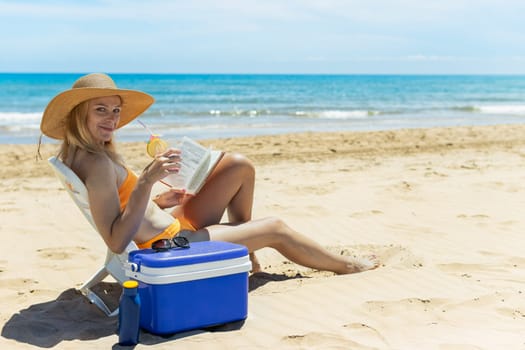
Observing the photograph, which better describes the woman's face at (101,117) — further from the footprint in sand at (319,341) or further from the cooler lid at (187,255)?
the footprint in sand at (319,341)

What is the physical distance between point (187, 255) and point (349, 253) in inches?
78.6

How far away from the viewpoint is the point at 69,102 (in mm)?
3146

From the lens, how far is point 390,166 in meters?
8.73

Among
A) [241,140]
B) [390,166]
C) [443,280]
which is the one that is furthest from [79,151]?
[241,140]

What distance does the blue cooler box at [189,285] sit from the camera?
2973mm

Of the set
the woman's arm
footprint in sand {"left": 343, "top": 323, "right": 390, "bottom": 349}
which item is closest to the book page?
the woman's arm

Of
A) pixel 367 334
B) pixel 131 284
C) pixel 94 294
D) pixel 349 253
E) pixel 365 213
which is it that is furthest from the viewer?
pixel 365 213

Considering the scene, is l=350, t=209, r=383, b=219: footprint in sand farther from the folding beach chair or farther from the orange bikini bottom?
the folding beach chair

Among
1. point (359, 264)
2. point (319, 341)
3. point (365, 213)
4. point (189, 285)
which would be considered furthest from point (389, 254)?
point (189, 285)

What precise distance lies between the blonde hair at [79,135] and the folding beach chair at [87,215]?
0.09 meters

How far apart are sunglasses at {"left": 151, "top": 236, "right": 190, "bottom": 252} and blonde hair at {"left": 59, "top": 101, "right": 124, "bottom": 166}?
51 cm

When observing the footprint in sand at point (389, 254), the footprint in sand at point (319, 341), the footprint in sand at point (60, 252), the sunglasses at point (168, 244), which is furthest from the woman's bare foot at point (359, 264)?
the footprint in sand at point (60, 252)

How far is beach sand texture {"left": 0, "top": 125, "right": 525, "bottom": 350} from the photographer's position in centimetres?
318

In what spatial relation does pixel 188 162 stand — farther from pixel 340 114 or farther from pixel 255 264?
pixel 340 114
